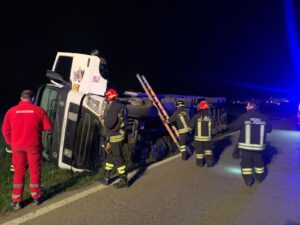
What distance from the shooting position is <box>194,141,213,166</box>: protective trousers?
8070 millimetres

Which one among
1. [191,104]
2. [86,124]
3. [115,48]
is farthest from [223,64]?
[86,124]

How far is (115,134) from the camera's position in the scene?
6.23 meters

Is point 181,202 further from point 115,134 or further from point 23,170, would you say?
point 23,170

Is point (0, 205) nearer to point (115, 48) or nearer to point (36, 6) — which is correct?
point (36, 6)

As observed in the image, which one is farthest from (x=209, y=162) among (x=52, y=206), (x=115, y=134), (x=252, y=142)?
(x=52, y=206)

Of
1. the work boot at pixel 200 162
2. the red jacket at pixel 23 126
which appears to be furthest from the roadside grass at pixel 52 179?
the work boot at pixel 200 162

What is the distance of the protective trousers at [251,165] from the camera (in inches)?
266

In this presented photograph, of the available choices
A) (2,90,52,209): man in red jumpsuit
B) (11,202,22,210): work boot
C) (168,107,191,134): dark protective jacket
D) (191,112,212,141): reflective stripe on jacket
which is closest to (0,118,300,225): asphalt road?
(11,202,22,210): work boot

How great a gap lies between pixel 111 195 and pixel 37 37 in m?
24.8

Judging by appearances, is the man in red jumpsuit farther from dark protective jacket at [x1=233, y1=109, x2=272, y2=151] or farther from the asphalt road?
dark protective jacket at [x1=233, y1=109, x2=272, y2=151]

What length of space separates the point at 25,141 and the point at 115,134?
5.38 ft

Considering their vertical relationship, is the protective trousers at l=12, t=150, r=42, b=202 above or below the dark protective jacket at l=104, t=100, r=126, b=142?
below

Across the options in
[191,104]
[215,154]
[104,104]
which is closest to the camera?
[104,104]

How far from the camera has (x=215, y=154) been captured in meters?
9.66
